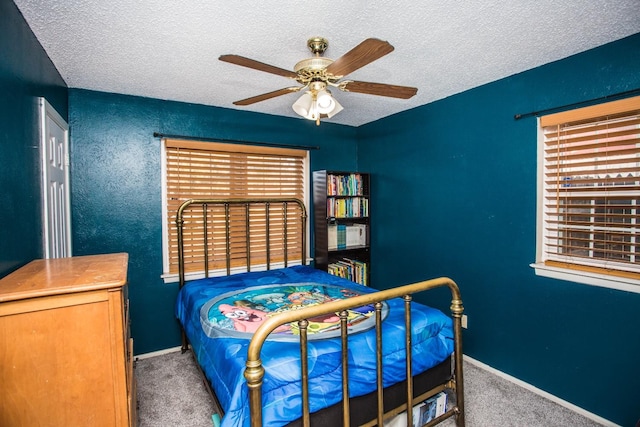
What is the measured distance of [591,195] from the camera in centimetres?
217

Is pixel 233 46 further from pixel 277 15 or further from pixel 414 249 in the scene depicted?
pixel 414 249

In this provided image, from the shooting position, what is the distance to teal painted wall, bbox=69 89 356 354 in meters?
2.77

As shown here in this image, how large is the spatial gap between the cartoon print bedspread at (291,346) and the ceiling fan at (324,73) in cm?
127

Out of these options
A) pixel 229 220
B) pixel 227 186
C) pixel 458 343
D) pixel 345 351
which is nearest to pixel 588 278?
pixel 458 343

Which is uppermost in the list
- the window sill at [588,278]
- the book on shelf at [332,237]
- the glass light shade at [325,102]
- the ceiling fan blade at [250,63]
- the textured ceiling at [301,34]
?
the textured ceiling at [301,34]

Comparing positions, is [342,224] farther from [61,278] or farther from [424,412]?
[61,278]

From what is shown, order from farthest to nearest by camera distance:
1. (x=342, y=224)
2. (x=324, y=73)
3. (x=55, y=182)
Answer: (x=342, y=224) < (x=55, y=182) < (x=324, y=73)

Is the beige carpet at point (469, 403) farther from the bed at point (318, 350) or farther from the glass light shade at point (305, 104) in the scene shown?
the glass light shade at point (305, 104)

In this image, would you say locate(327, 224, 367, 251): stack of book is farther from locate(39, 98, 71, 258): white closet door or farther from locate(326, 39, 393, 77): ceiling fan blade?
locate(39, 98, 71, 258): white closet door

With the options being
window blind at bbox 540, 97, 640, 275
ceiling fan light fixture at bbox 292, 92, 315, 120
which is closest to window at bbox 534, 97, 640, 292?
window blind at bbox 540, 97, 640, 275

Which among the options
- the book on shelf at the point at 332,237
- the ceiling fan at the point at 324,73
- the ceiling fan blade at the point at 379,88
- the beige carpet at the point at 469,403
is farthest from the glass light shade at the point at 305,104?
the beige carpet at the point at 469,403

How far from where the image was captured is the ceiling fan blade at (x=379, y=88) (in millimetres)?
1850

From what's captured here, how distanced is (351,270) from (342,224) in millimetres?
585

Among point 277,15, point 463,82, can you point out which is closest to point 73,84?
point 277,15
